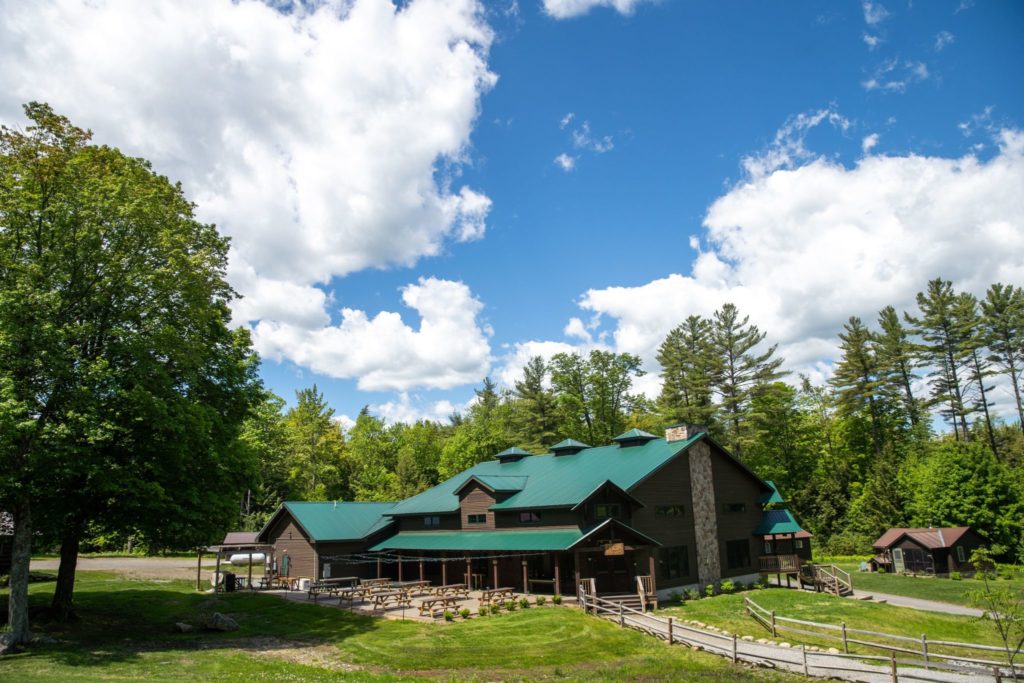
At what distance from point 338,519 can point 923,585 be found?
1433 inches

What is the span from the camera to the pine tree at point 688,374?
2430 inches

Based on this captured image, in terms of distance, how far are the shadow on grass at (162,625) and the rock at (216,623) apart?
42 centimetres

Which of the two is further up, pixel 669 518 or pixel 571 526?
pixel 669 518

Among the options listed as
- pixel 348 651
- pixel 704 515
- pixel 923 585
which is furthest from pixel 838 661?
pixel 923 585

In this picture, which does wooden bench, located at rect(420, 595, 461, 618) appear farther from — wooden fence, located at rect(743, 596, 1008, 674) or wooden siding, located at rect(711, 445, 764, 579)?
wooden siding, located at rect(711, 445, 764, 579)

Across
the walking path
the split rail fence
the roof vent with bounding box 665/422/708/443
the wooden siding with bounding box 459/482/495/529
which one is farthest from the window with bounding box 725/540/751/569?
the wooden siding with bounding box 459/482/495/529

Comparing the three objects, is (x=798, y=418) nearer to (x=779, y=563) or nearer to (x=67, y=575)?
(x=779, y=563)

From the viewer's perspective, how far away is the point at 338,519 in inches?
1646

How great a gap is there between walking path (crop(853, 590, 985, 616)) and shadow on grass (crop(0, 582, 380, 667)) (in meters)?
26.3

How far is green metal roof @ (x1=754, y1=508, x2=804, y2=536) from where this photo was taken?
38.2m

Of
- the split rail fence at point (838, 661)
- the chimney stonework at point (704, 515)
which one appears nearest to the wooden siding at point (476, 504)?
the chimney stonework at point (704, 515)

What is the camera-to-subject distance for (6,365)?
2022cm

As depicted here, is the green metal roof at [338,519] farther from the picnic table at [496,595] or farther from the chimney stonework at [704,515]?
the chimney stonework at [704,515]

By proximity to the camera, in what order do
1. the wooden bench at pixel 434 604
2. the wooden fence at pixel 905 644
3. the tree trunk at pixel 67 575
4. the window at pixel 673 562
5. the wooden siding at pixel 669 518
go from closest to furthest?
the wooden fence at pixel 905 644 → the tree trunk at pixel 67 575 → the wooden bench at pixel 434 604 → the window at pixel 673 562 → the wooden siding at pixel 669 518
